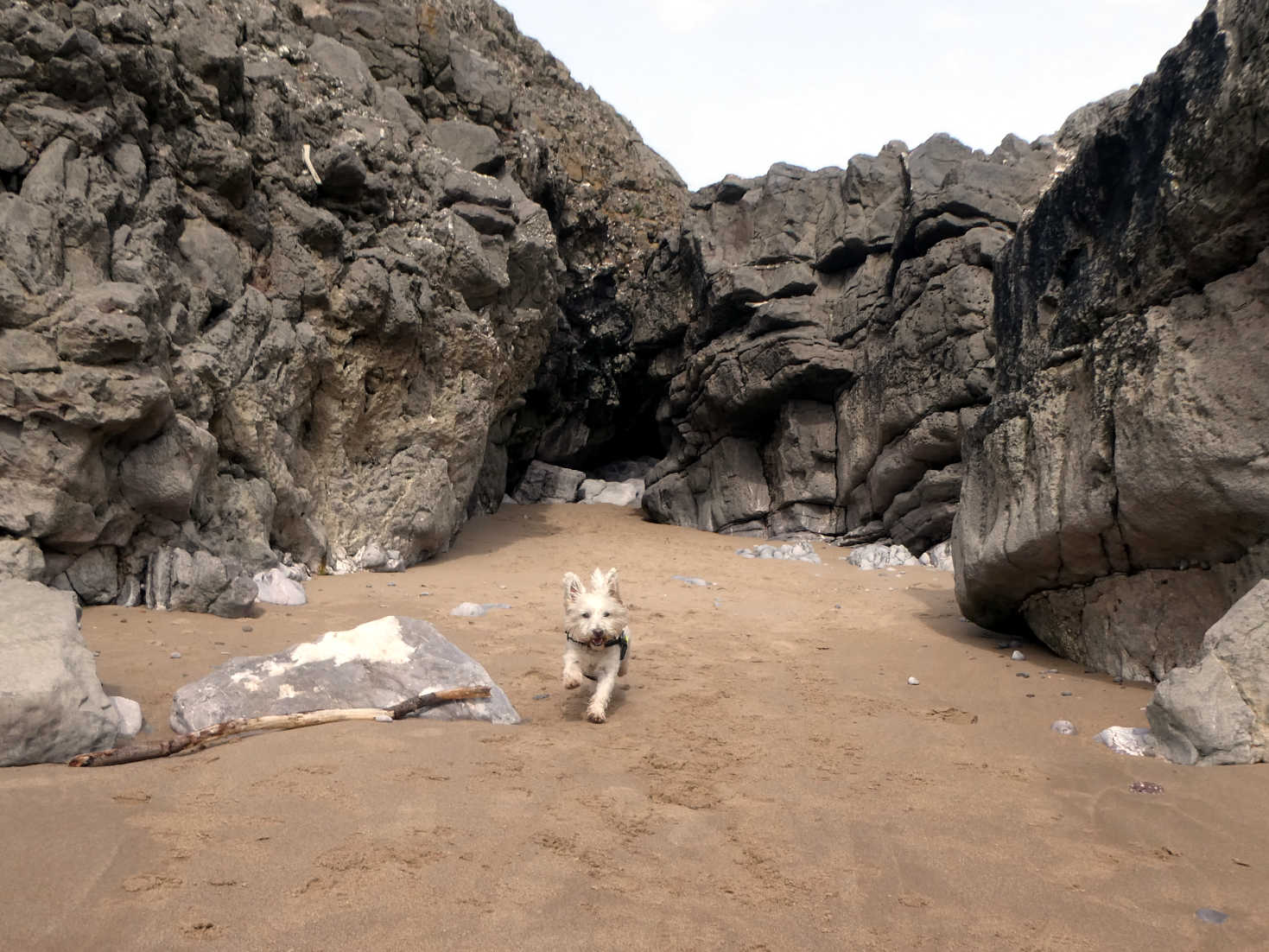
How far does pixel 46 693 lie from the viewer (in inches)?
127

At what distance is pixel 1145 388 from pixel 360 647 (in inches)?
202

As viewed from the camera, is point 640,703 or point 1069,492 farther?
point 1069,492

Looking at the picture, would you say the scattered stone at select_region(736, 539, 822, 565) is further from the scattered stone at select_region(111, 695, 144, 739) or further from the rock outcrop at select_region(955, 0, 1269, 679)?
the scattered stone at select_region(111, 695, 144, 739)

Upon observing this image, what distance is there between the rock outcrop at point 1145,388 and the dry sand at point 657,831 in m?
0.79

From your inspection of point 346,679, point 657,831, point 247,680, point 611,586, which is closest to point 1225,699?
point 657,831

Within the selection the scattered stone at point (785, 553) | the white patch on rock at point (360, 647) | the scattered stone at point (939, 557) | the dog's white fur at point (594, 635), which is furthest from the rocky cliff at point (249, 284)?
the scattered stone at point (939, 557)

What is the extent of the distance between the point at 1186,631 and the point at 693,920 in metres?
4.28

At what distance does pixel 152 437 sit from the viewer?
733cm

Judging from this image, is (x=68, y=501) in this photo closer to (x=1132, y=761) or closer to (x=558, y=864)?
(x=558, y=864)

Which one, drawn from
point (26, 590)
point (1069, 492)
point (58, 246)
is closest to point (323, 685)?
point (26, 590)

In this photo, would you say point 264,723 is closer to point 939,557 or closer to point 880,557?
point 880,557

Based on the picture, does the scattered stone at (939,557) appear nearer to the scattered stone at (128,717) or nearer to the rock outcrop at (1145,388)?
the rock outcrop at (1145,388)

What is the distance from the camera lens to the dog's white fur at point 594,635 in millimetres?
4703

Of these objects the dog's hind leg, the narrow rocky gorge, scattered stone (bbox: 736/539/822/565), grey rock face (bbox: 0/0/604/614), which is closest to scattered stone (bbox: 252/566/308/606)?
grey rock face (bbox: 0/0/604/614)
